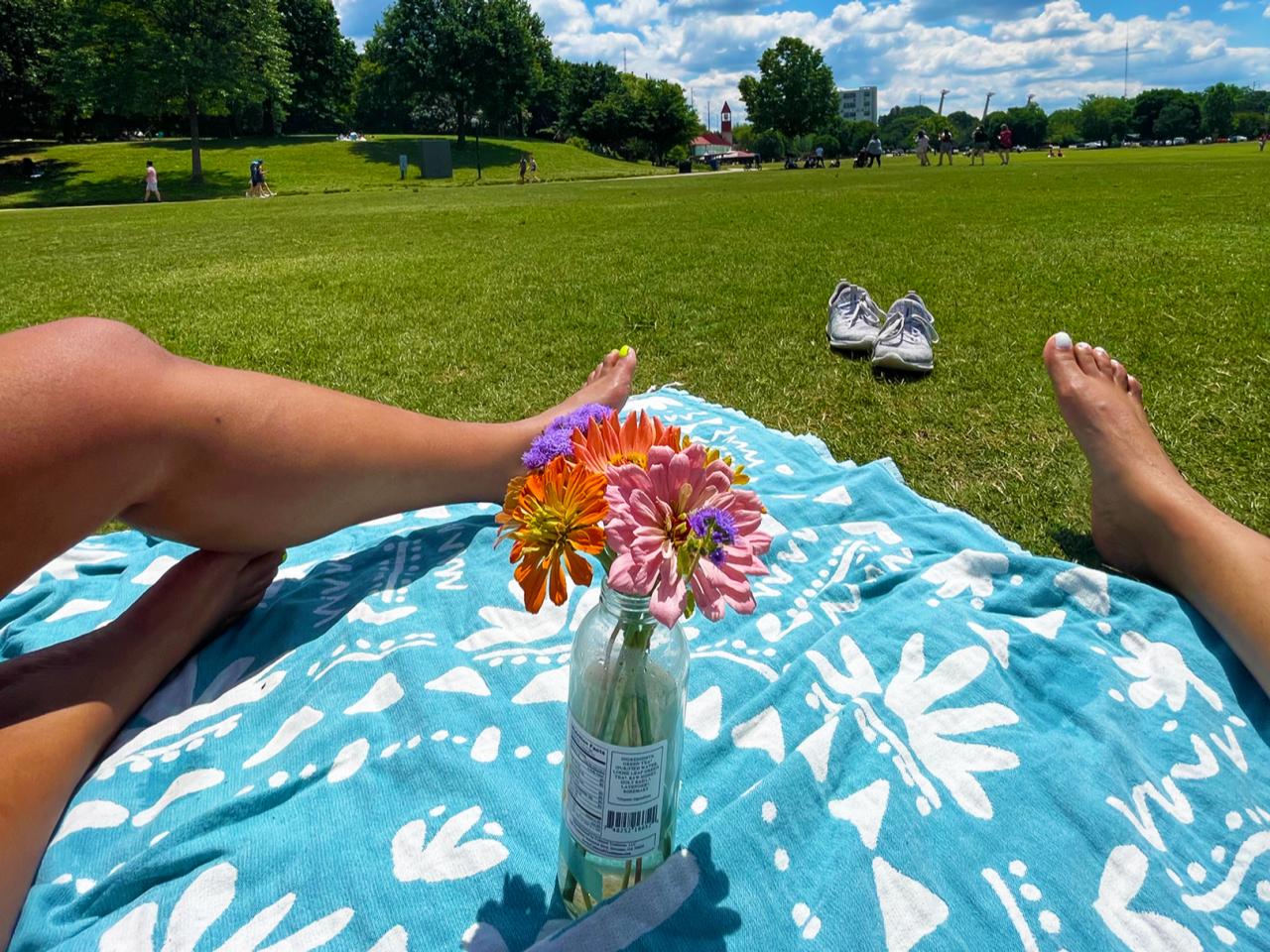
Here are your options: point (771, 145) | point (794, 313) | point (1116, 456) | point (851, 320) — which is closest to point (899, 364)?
point (851, 320)

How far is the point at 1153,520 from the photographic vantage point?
1831 millimetres

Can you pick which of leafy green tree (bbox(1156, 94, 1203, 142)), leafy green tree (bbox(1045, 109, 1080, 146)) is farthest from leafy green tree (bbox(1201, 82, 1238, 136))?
leafy green tree (bbox(1045, 109, 1080, 146))

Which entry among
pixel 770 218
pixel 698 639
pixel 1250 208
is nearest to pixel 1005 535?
pixel 698 639

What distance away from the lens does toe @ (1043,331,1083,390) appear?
240 cm

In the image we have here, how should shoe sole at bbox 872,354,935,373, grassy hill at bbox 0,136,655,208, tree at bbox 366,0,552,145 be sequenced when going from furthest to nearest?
tree at bbox 366,0,552,145 → grassy hill at bbox 0,136,655,208 → shoe sole at bbox 872,354,935,373

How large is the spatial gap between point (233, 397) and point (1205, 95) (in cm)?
12158

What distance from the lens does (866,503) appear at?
7.28 feet

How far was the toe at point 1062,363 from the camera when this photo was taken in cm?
240

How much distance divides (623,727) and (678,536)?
25 centimetres

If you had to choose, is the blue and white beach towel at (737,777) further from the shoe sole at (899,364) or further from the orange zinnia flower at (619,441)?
the shoe sole at (899,364)

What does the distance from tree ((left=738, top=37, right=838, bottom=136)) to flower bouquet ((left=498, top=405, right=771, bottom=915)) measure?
66968mm

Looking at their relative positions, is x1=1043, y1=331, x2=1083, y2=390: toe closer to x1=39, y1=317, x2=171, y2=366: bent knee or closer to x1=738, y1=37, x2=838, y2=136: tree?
x1=39, y1=317, x2=171, y2=366: bent knee

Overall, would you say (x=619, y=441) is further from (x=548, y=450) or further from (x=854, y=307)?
(x=854, y=307)

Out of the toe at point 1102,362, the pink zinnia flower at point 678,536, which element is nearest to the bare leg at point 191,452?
the pink zinnia flower at point 678,536
